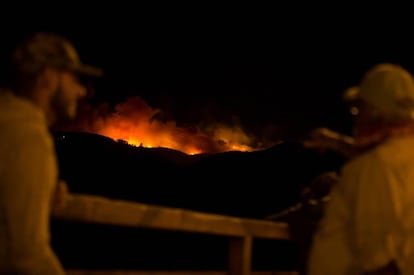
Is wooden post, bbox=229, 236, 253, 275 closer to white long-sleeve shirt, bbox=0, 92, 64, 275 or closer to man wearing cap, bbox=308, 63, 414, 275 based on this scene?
man wearing cap, bbox=308, 63, 414, 275

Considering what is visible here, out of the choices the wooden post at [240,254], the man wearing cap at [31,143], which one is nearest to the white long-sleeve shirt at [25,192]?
the man wearing cap at [31,143]

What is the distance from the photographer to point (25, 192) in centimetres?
205

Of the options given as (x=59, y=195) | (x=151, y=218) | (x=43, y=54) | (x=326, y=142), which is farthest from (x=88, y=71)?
(x=326, y=142)

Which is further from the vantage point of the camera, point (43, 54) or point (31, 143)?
point (43, 54)

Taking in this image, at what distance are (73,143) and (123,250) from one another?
25.4 ft

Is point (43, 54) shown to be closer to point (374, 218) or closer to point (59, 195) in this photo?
point (59, 195)

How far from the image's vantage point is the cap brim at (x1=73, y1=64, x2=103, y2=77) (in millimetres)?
2367

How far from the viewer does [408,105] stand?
2.66 metres

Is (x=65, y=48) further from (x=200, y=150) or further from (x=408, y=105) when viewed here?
(x=200, y=150)

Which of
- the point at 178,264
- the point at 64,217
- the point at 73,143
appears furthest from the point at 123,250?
the point at 64,217

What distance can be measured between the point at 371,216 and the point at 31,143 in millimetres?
1347

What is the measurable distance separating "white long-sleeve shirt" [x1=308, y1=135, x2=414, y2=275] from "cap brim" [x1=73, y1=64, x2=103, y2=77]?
113 cm

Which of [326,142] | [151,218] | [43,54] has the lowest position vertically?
[151,218]

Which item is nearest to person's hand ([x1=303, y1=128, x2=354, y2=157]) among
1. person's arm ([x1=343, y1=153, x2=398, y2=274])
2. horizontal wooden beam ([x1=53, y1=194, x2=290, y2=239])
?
person's arm ([x1=343, y1=153, x2=398, y2=274])
